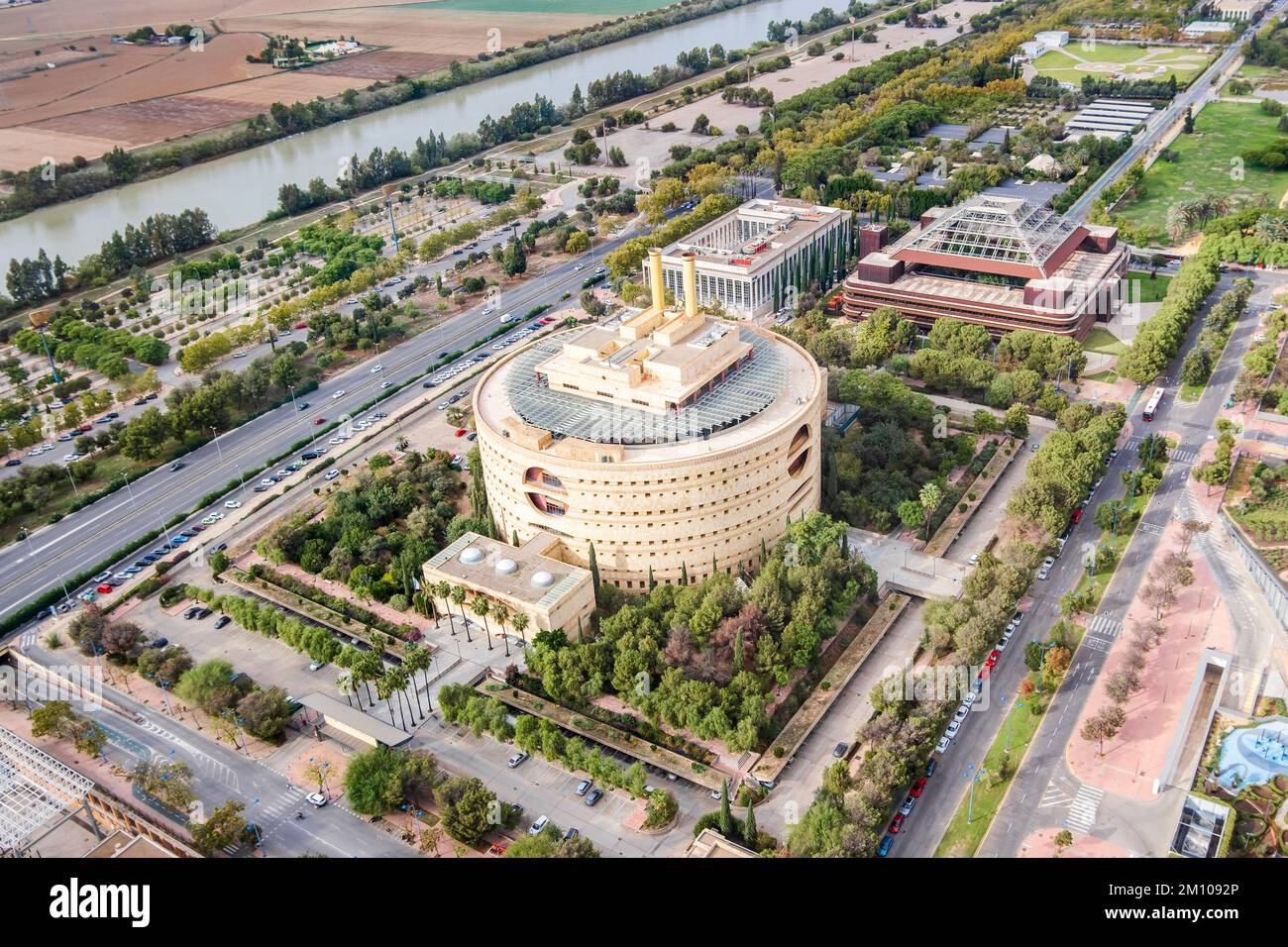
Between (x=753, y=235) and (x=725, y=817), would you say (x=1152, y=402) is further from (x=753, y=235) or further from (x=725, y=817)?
(x=725, y=817)

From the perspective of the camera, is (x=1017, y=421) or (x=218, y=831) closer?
(x=218, y=831)

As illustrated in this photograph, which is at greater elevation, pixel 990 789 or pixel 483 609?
pixel 483 609

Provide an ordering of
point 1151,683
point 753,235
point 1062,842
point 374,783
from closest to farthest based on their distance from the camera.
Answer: point 1062,842
point 374,783
point 1151,683
point 753,235

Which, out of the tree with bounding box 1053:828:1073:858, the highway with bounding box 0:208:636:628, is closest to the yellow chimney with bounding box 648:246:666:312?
the highway with bounding box 0:208:636:628

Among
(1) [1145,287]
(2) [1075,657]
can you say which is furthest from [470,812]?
(1) [1145,287]

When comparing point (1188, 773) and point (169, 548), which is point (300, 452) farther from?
point (1188, 773)


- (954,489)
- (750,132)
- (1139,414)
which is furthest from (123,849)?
(750,132)

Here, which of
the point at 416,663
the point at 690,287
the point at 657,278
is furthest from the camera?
the point at 657,278
